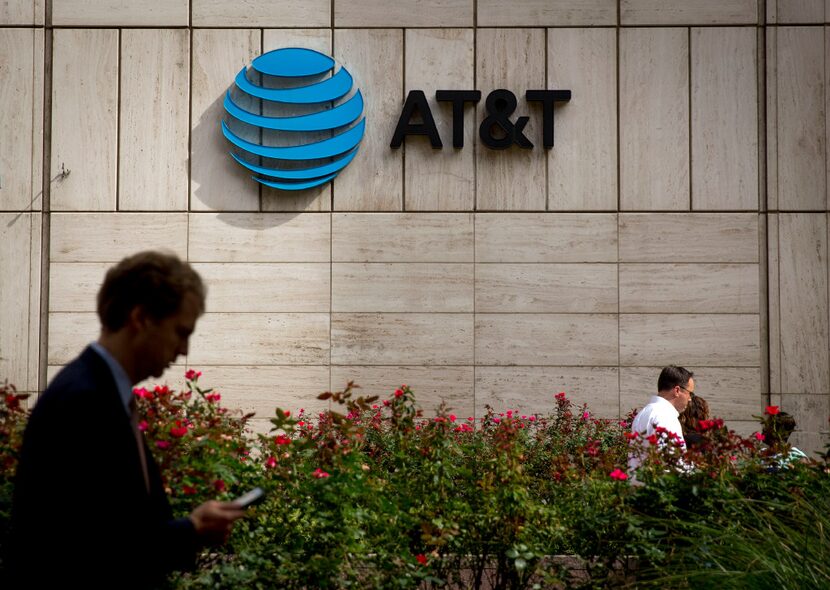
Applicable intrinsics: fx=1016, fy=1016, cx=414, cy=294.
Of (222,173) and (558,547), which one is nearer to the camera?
(558,547)

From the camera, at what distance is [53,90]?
11906mm

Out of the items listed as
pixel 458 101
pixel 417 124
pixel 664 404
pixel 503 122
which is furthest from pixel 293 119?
pixel 664 404

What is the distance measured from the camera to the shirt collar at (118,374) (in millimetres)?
2613

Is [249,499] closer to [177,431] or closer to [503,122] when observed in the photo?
[177,431]

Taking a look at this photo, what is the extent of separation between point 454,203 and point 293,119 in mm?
2104

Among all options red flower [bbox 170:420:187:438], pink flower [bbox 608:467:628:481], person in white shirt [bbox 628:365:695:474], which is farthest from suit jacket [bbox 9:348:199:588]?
person in white shirt [bbox 628:365:695:474]

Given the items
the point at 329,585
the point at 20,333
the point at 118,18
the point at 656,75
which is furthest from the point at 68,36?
the point at 329,585

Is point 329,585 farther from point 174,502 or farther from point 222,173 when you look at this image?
point 222,173

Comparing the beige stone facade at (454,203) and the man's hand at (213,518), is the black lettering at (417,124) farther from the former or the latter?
the man's hand at (213,518)

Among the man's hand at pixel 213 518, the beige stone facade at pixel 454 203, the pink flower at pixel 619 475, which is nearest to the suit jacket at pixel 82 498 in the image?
the man's hand at pixel 213 518

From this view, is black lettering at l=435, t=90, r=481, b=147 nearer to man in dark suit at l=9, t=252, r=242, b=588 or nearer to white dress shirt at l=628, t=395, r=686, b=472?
white dress shirt at l=628, t=395, r=686, b=472

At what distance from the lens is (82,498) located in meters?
2.43

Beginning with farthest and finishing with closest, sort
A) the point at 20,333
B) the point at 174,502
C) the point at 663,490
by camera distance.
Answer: the point at 20,333 < the point at 663,490 < the point at 174,502

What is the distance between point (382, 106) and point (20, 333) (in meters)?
4.94
